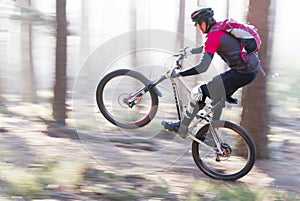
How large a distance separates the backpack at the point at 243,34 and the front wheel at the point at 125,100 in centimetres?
126

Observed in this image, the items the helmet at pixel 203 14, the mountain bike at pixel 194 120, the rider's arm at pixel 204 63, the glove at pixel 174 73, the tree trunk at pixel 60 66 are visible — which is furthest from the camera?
the tree trunk at pixel 60 66

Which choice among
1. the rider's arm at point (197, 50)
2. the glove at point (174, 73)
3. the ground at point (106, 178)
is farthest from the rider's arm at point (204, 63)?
the ground at point (106, 178)

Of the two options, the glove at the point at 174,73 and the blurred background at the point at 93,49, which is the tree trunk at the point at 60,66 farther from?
the glove at the point at 174,73

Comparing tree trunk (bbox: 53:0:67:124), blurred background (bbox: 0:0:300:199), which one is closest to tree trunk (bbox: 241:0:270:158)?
blurred background (bbox: 0:0:300:199)

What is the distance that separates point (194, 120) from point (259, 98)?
1.24m

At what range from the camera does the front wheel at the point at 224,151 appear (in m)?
5.47

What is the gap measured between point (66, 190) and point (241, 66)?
8.20 feet

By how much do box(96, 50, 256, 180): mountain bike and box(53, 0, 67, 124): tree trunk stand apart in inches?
83.5

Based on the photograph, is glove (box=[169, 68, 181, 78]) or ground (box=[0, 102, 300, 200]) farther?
glove (box=[169, 68, 181, 78])

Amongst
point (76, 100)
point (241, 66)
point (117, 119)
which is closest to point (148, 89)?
point (117, 119)

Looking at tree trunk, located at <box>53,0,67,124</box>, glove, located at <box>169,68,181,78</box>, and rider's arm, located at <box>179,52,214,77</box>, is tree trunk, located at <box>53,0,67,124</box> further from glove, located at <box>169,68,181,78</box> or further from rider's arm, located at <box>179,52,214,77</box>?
rider's arm, located at <box>179,52,214,77</box>

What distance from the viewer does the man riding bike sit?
5047 millimetres

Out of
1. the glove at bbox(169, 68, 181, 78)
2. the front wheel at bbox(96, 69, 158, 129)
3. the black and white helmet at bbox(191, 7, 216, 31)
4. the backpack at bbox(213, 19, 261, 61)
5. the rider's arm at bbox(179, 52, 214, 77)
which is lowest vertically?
the front wheel at bbox(96, 69, 158, 129)

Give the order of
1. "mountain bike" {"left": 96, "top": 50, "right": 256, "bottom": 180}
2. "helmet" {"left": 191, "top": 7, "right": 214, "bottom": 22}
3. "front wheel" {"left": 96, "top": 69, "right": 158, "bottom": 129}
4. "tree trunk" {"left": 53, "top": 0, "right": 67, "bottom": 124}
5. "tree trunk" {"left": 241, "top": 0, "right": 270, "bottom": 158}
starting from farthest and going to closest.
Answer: "tree trunk" {"left": 53, "top": 0, "right": 67, "bottom": 124} < "tree trunk" {"left": 241, "top": 0, "right": 270, "bottom": 158} < "front wheel" {"left": 96, "top": 69, "right": 158, "bottom": 129} < "mountain bike" {"left": 96, "top": 50, "right": 256, "bottom": 180} < "helmet" {"left": 191, "top": 7, "right": 214, "bottom": 22}
